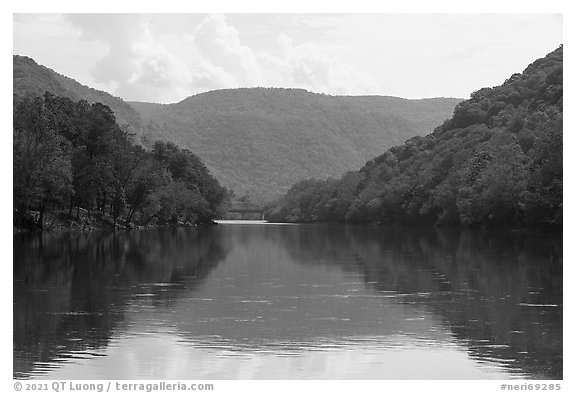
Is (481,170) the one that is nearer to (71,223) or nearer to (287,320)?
(71,223)

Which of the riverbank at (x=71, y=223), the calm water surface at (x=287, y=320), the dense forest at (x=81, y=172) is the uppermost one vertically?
the dense forest at (x=81, y=172)

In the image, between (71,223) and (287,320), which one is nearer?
(287,320)

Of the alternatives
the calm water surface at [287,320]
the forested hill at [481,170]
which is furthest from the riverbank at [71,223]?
the forested hill at [481,170]

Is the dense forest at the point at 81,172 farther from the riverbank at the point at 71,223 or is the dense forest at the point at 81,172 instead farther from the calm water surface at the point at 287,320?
the calm water surface at the point at 287,320

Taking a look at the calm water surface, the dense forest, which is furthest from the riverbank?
the calm water surface

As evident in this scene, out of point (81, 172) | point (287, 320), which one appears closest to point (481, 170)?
point (81, 172)

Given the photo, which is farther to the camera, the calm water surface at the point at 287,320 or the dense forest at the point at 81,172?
the dense forest at the point at 81,172

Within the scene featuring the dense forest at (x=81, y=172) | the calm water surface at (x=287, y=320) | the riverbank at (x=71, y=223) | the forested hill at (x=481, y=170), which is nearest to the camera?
the calm water surface at (x=287, y=320)
